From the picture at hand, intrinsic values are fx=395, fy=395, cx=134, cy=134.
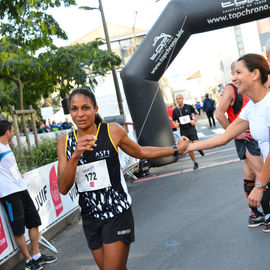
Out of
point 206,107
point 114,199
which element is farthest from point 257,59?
point 206,107

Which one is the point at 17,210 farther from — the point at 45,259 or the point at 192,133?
the point at 192,133

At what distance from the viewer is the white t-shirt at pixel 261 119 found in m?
2.89

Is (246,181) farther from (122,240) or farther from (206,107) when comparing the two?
(206,107)

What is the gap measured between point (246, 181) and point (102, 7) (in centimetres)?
1438

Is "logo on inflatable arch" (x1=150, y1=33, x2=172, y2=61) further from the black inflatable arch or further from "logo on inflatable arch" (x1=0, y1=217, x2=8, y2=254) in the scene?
"logo on inflatable arch" (x1=0, y1=217, x2=8, y2=254)

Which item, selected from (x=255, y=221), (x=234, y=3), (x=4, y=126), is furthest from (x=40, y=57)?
(x=255, y=221)

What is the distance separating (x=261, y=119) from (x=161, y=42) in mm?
7180

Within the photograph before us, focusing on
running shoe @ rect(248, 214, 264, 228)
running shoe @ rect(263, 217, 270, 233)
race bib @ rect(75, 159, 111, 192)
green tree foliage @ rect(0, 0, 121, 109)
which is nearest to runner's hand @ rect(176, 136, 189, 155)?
Answer: race bib @ rect(75, 159, 111, 192)

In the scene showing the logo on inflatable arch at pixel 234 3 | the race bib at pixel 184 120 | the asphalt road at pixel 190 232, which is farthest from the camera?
the race bib at pixel 184 120

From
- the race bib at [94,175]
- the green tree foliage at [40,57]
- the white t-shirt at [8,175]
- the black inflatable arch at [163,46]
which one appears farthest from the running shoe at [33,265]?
the black inflatable arch at [163,46]

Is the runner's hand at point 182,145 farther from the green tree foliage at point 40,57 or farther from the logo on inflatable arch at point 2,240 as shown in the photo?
the green tree foliage at point 40,57

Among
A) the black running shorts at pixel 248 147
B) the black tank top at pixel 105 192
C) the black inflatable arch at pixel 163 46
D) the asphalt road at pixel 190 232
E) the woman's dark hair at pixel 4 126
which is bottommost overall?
the asphalt road at pixel 190 232

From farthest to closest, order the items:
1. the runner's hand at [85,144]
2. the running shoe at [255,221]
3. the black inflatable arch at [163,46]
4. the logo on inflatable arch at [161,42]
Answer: the logo on inflatable arch at [161,42]
the black inflatable arch at [163,46]
the running shoe at [255,221]
the runner's hand at [85,144]

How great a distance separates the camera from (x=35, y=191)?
228 inches
